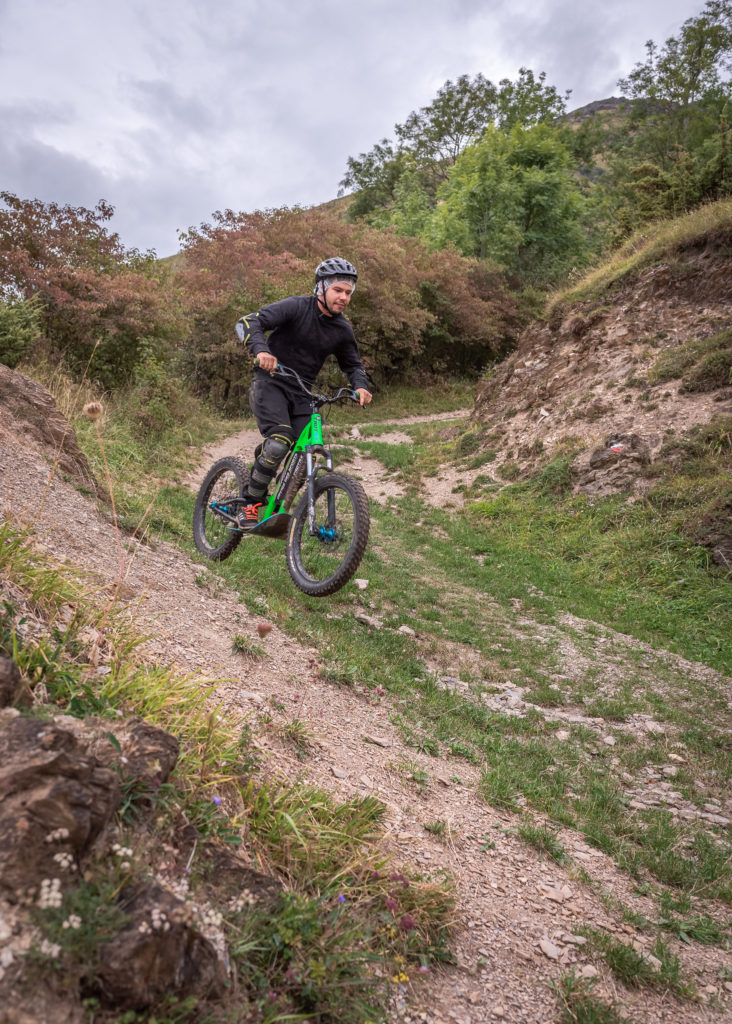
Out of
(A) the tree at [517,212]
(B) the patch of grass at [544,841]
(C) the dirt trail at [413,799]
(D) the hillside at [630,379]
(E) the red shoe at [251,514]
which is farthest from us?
(A) the tree at [517,212]

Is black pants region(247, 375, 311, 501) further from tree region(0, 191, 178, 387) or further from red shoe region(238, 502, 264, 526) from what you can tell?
tree region(0, 191, 178, 387)

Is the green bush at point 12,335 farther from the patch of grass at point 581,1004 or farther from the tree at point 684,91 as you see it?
the tree at point 684,91

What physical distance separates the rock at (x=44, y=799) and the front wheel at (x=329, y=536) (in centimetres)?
347

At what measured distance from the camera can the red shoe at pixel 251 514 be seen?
20.4 ft

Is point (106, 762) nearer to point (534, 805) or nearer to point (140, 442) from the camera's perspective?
point (534, 805)

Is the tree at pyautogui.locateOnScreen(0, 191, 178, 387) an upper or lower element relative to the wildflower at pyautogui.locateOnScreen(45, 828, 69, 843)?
upper

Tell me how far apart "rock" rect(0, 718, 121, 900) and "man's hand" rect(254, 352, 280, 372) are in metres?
4.05

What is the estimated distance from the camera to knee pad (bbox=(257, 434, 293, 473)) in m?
5.89

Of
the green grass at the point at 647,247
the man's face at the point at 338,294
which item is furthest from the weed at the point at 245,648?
the green grass at the point at 647,247

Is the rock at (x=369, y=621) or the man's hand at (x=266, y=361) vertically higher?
the man's hand at (x=266, y=361)

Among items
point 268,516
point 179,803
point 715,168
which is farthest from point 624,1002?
point 715,168

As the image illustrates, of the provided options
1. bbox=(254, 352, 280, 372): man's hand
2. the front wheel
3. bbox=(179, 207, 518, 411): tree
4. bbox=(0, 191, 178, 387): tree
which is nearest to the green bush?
→ bbox=(0, 191, 178, 387): tree

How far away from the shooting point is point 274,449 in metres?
5.88

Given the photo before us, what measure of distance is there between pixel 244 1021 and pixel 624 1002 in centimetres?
167
